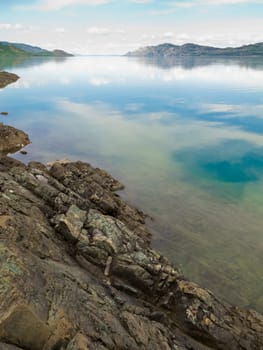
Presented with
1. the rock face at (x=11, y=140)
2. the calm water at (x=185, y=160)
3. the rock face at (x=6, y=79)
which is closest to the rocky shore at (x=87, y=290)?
the calm water at (x=185, y=160)

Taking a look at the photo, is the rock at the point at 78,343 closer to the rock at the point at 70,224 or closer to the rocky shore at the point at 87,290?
the rocky shore at the point at 87,290

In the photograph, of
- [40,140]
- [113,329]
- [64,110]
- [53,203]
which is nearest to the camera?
[113,329]

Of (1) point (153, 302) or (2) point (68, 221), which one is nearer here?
(1) point (153, 302)

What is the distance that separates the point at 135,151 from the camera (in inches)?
2104

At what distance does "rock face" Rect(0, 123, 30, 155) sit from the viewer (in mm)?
50250

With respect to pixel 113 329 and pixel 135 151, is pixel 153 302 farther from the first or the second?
pixel 135 151

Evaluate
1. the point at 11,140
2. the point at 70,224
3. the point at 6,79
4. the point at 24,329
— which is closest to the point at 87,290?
the point at 24,329

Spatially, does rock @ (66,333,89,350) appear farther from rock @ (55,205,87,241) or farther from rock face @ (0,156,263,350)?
rock @ (55,205,87,241)

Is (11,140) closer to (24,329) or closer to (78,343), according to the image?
(24,329)

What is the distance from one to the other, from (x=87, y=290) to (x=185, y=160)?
3750 centimetres

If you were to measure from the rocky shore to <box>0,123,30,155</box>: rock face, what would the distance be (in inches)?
1064

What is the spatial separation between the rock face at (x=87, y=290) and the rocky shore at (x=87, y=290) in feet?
0.14

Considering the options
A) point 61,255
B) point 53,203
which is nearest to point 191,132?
point 53,203

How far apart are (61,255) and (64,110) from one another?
80.3 meters
